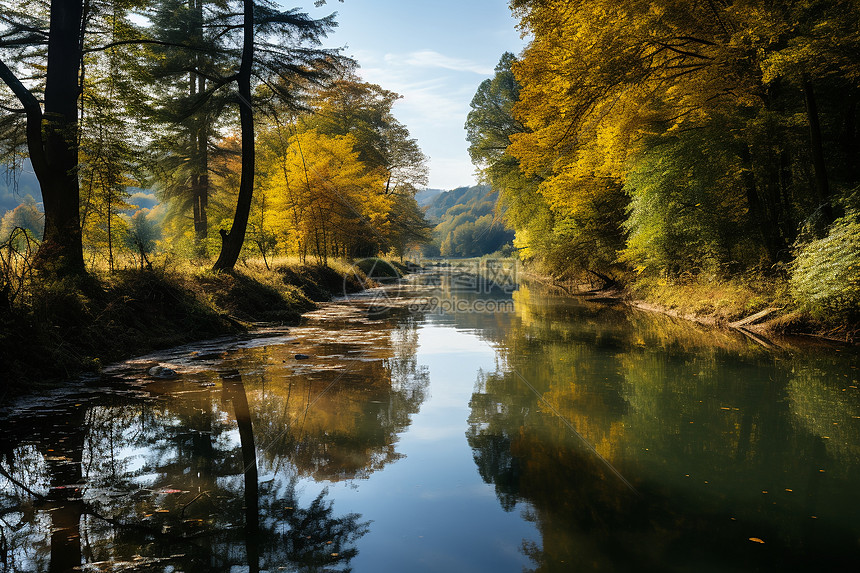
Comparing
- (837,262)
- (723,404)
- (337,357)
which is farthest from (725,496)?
(837,262)

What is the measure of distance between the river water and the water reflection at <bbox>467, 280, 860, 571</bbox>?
2cm

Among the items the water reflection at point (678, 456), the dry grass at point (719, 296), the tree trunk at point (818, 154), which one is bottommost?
the water reflection at point (678, 456)

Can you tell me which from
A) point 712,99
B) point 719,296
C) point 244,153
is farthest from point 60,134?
point 719,296

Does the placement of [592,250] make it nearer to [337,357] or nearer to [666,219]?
[666,219]

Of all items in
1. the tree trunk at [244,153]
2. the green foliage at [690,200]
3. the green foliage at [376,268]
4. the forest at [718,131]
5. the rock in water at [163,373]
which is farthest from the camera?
the green foliage at [376,268]

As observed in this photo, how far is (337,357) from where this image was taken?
30.8 ft

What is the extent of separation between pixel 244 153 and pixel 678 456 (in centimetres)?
1400

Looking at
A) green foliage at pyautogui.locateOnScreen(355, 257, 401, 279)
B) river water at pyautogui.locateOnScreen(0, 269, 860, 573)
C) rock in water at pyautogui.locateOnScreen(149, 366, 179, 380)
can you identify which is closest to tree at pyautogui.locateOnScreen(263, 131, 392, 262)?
green foliage at pyautogui.locateOnScreen(355, 257, 401, 279)

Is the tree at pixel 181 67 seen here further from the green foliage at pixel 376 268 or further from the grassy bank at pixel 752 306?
the green foliage at pixel 376 268

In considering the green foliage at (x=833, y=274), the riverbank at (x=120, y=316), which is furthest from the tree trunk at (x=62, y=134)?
the green foliage at (x=833, y=274)

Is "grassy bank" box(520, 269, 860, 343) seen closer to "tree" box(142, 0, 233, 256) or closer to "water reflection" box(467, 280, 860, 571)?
"water reflection" box(467, 280, 860, 571)

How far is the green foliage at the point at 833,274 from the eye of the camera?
9.13 m

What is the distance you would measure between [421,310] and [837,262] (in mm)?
11975

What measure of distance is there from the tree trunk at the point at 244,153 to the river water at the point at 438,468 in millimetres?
6539
